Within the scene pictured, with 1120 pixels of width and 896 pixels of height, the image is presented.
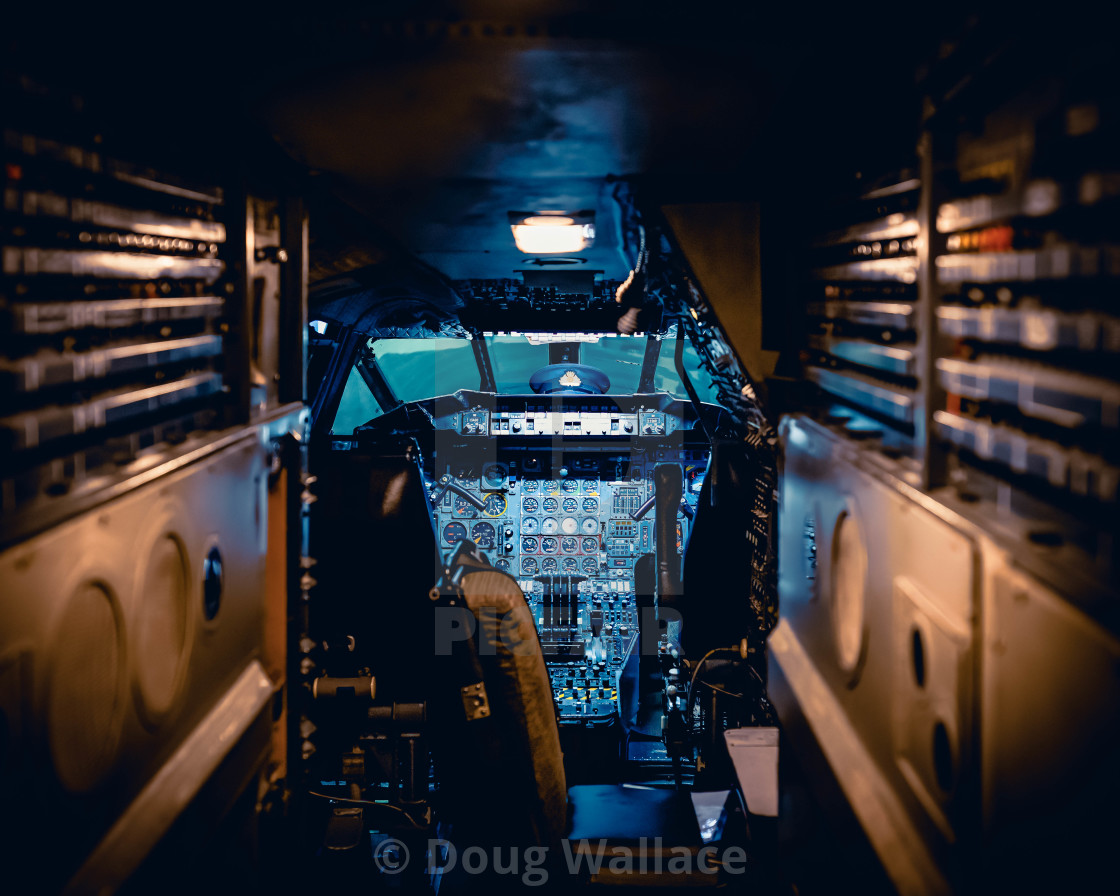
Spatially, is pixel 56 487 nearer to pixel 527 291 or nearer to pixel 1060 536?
pixel 1060 536

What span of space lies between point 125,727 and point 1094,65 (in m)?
1.85

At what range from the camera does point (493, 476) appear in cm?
598

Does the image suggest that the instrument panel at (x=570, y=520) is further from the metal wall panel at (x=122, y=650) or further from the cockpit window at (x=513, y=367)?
the metal wall panel at (x=122, y=650)

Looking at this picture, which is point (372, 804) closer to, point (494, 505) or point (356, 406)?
point (494, 505)

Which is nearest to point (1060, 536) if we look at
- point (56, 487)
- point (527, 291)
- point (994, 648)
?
point (994, 648)

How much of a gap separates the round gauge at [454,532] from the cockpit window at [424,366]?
1128 millimetres

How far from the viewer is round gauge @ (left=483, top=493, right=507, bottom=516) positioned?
603 centimetres

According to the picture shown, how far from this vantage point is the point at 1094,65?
90 centimetres

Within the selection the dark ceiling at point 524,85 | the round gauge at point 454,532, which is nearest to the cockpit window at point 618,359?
the round gauge at point 454,532

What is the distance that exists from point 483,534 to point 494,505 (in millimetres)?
285

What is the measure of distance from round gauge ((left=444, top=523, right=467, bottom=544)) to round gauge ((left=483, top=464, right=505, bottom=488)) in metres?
0.45

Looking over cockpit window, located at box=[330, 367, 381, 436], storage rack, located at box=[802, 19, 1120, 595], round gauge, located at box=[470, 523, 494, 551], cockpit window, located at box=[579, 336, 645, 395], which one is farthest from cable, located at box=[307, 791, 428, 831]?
cockpit window, located at box=[579, 336, 645, 395]

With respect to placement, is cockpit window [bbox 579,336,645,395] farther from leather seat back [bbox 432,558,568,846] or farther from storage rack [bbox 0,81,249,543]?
storage rack [bbox 0,81,249,543]

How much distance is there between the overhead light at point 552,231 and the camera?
3.07 m
